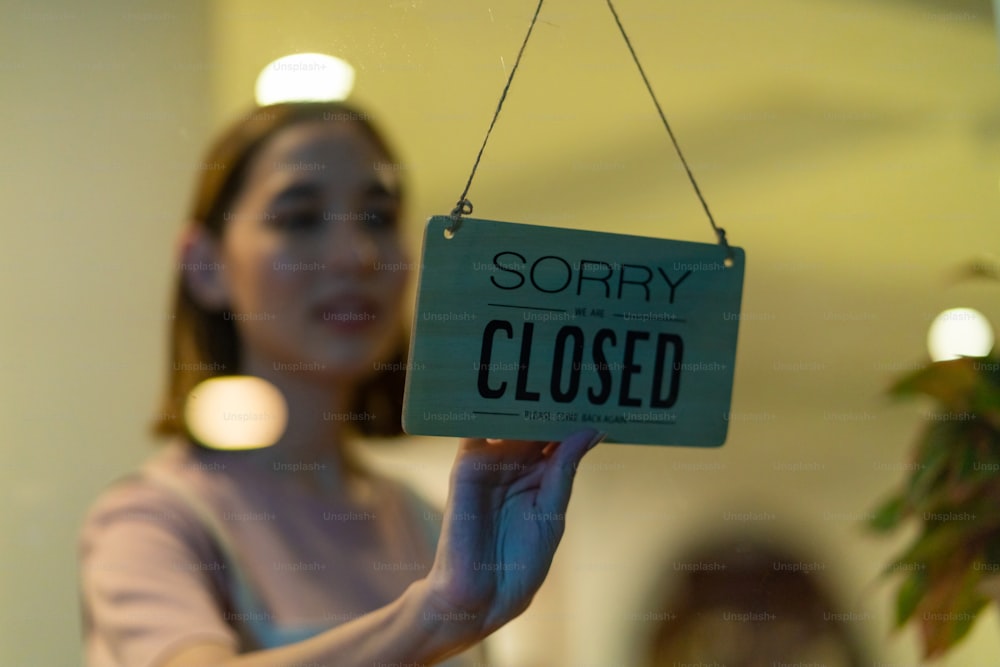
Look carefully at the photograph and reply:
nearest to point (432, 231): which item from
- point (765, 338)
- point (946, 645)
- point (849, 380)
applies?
point (765, 338)

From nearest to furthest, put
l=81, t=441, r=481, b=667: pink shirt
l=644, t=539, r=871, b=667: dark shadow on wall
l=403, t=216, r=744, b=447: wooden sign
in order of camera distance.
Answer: l=403, t=216, r=744, b=447: wooden sign → l=81, t=441, r=481, b=667: pink shirt → l=644, t=539, r=871, b=667: dark shadow on wall

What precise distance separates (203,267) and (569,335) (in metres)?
0.45

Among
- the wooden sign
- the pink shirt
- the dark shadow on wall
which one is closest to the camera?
the wooden sign

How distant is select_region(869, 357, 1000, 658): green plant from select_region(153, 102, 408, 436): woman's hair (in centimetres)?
66

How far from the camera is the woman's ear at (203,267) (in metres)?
0.95

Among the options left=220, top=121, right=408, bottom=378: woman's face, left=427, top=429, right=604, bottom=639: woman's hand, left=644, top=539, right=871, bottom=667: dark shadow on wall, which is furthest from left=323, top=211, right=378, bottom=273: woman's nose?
left=644, top=539, right=871, bottom=667: dark shadow on wall

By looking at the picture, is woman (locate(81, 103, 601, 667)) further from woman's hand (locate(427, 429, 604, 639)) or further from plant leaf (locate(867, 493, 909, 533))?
plant leaf (locate(867, 493, 909, 533))

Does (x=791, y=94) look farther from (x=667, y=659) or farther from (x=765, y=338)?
(x=667, y=659)

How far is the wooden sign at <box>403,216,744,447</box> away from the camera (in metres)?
0.72

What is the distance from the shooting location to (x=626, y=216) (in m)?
1.04

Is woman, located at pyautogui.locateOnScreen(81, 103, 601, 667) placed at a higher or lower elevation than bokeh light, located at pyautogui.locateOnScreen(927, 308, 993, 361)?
lower

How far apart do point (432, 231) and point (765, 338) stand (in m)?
0.62

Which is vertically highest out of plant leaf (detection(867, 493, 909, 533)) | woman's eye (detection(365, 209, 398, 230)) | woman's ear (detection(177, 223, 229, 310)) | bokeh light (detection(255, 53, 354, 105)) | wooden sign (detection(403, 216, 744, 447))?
bokeh light (detection(255, 53, 354, 105))

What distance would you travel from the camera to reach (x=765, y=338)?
1.16 metres
